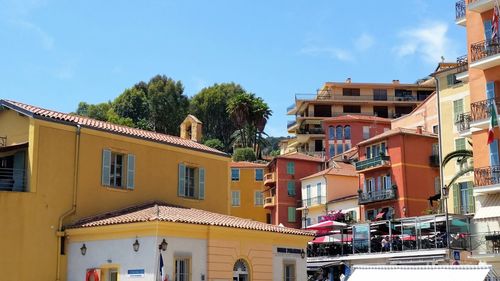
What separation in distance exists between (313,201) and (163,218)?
146 ft

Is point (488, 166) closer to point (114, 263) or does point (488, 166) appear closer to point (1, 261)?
point (114, 263)

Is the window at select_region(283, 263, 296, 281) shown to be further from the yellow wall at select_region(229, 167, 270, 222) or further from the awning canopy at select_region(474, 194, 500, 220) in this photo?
the yellow wall at select_region(229, 167, 270, 222)

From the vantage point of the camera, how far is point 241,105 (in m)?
94.5

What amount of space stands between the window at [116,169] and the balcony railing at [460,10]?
1965 centimetres

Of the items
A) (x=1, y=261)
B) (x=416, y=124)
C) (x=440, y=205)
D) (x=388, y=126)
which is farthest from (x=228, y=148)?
(x=1, y=261)

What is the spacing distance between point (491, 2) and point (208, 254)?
64.3ft

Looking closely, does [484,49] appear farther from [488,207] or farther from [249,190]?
[249,190]

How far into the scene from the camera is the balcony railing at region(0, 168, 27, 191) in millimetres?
27484

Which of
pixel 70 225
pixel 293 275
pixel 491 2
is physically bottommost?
pixel 293 275

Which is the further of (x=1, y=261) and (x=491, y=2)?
(x=491, y=2)

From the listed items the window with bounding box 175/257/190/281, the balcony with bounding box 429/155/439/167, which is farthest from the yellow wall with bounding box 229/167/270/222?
the window with bounding box 175/257/190/281

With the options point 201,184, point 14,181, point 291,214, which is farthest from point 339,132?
point 14,181

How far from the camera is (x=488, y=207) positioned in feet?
112

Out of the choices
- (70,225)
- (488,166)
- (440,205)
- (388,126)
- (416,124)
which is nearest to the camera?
(70,225)
